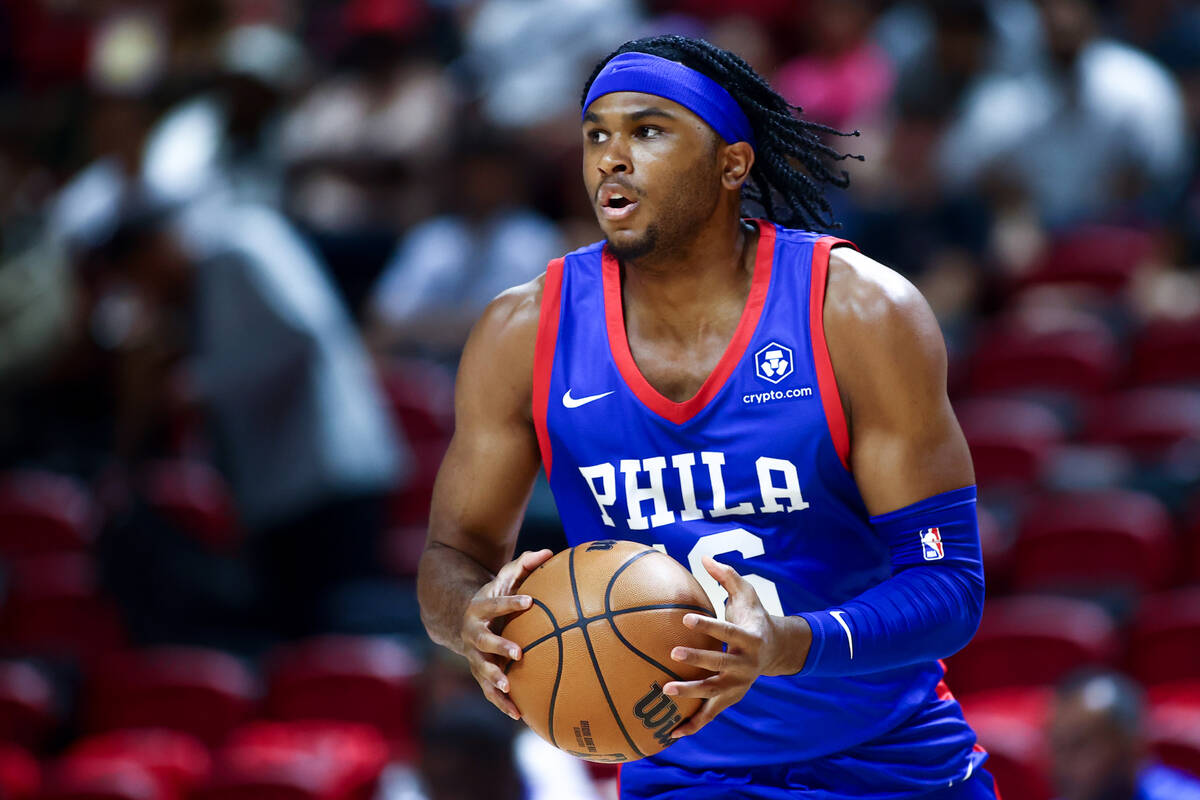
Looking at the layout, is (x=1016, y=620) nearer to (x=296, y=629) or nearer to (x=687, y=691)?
(x=296, y=629)

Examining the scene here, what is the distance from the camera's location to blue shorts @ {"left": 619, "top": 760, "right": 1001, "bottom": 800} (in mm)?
2727

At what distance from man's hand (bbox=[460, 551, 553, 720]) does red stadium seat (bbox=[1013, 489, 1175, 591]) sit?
3820 millimetres

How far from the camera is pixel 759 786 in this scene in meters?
2.76

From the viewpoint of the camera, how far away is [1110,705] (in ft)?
14.0

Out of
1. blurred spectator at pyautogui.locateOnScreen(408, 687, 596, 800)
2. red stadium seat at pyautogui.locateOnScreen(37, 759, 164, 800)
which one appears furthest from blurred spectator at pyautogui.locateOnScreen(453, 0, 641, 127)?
blurred spectator at pyautogui.locateOnScreen(408, 687, 596, 800)

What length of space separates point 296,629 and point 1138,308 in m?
3.94

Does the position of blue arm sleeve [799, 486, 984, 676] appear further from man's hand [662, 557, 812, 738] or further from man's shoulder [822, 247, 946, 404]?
man's shoulder [822, 247, 946, 404]

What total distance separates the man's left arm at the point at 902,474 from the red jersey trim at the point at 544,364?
491mm

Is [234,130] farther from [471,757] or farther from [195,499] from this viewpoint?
[471,757]

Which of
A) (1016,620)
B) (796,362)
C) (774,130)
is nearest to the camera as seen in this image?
(796,362)

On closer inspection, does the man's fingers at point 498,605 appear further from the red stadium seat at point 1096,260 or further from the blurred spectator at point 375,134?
the blurred spectator at point 375,134

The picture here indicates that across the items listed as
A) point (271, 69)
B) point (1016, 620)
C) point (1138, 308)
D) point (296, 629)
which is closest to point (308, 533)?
point (296, 629)

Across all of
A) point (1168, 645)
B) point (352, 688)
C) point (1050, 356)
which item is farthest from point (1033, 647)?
point (352, 688)

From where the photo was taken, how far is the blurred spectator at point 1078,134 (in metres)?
7.69
